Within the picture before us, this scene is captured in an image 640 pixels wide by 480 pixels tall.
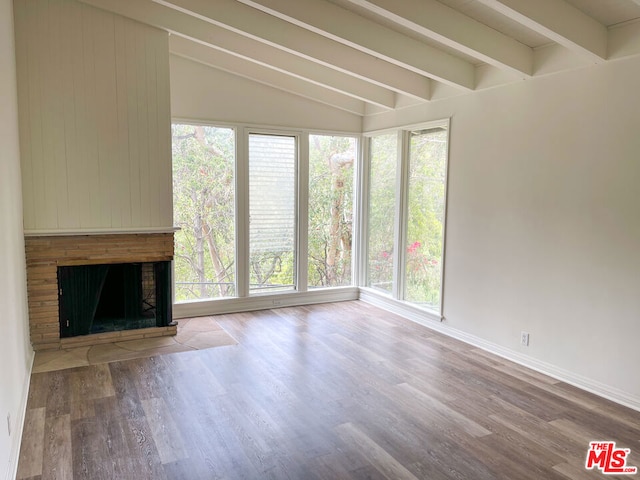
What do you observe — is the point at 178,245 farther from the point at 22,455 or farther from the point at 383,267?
the point at 22,455

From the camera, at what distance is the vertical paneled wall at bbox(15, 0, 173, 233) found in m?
3.93

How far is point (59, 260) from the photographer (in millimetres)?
4086

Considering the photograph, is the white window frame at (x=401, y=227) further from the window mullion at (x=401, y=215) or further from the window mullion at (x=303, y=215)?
the window mullion at (x=303, y=215)

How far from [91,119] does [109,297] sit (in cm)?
166

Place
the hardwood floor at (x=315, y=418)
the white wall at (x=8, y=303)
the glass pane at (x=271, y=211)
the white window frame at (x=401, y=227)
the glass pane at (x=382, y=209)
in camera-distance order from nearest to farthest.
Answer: the white wall at (x=8, y=303) < the hardwood floor at (x=315, y=418) < the white window frame at (x=401, y=227) < the glass pane at (x=271, y=211) < the glass pane at (x=382, y=209)

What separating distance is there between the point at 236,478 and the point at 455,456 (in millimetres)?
1191

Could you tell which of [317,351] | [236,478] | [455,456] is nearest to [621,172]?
[455,456]

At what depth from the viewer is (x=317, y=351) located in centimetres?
419

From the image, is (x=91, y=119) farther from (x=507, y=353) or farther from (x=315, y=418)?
(x=507, y=353)

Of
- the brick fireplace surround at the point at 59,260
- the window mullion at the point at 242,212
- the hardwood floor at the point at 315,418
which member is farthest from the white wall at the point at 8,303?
the window mullion at the point at 242,212

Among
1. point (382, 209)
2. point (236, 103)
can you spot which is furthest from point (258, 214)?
point (382, 209)

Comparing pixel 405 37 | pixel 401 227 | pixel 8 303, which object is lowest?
pixel 8 303

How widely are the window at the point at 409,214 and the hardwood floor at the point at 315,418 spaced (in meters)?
1.04

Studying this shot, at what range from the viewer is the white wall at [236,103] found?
491 centimetres
